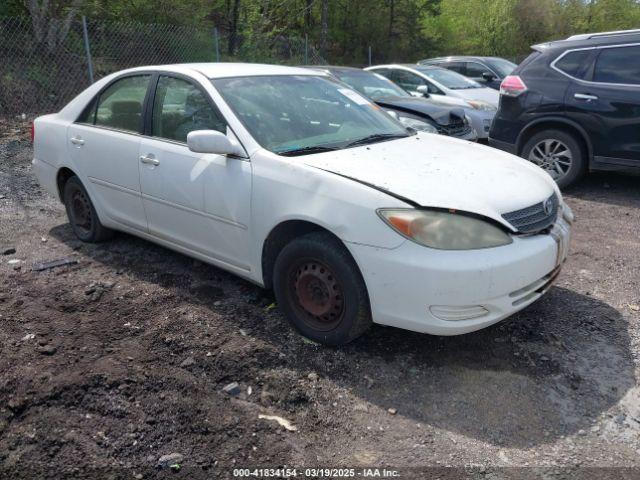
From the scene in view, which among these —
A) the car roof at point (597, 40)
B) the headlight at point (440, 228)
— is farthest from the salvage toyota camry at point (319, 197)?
the car roof at point (597, 40)

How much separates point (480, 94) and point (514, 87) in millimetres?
4111

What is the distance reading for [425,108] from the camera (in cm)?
836

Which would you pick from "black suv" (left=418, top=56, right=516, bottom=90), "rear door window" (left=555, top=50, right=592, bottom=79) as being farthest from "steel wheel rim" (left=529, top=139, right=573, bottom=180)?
"black suv" (left=418, top=56, right=516, bottom=90)

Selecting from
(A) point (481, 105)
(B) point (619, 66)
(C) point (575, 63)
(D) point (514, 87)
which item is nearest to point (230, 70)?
(D) point (514, 87)

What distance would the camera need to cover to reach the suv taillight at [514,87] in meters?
7.11

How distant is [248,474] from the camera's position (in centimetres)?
250

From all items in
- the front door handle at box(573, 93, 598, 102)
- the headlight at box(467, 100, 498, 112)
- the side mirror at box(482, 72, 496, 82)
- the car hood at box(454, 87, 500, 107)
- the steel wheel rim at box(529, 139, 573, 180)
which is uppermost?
the side mirror at box(482, 72, 496, 82)

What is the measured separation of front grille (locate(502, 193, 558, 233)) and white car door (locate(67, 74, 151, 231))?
275 cm

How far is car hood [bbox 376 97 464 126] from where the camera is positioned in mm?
8188

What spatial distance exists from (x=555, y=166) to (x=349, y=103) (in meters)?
3.69

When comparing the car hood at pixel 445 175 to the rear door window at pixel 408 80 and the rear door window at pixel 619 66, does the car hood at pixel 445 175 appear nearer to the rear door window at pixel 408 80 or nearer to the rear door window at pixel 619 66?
the rear door window at pixel 619 66

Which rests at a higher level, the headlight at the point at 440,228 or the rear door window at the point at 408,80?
the rear door window at the point at 408,80

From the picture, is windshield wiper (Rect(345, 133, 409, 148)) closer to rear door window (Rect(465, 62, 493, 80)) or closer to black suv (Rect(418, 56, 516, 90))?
black suv (Rect(418, 56, 516, 90))

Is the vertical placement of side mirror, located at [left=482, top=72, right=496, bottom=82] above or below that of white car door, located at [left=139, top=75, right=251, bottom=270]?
above
